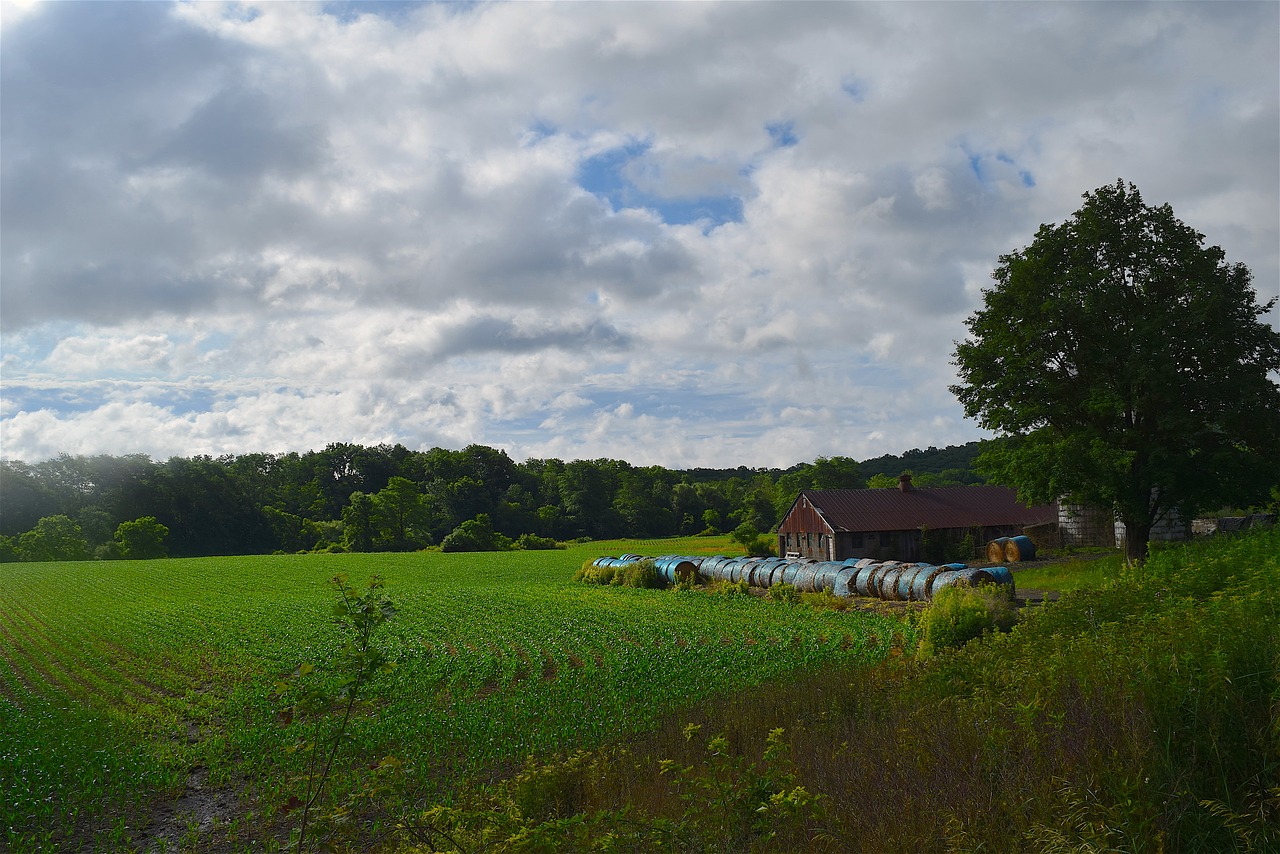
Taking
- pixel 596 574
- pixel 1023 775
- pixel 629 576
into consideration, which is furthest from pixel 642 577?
pixel 1023 775

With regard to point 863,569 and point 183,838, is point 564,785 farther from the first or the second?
point 863,569

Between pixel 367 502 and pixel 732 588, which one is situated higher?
pixel 367 502

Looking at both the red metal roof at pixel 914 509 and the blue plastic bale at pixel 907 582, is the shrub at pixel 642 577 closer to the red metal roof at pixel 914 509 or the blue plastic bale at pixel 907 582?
the red metal roof at pixel 914 509

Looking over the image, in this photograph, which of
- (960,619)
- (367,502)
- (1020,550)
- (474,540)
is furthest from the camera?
(367,502)

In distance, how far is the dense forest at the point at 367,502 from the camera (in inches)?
3597

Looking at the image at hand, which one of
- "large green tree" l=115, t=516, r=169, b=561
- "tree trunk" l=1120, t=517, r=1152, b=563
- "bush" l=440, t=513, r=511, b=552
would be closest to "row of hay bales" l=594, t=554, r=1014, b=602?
"tree trunk" l=1120, t=517, r=1152, b=563

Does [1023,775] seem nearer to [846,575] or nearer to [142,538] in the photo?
[846,575]

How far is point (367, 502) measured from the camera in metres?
98.6

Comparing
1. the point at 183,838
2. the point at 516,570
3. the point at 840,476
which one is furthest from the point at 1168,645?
the point at 840,476

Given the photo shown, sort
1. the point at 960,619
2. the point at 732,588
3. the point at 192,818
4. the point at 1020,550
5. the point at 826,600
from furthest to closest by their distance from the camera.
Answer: the point at 1020,550
the point at 732,588
the point at 826,600
the point at 960,619
the point at 192,818

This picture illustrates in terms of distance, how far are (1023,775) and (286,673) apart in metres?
17.6

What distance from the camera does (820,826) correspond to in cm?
577

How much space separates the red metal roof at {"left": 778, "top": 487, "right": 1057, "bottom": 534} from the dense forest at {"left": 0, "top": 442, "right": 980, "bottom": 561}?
3933 cm

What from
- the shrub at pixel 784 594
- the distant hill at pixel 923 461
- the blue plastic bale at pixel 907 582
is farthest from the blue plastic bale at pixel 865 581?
the distant hill at pixel 923 461
